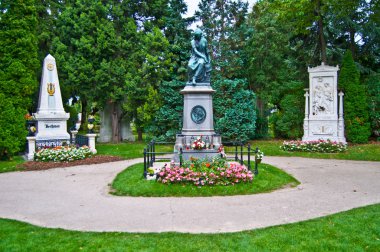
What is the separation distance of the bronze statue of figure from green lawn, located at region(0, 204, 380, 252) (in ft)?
23.1

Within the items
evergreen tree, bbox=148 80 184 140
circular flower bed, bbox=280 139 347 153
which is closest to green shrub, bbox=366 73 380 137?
circular flower bed, bbox=280 139 347 153

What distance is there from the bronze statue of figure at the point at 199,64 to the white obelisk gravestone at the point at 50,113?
Result: 8390 mm

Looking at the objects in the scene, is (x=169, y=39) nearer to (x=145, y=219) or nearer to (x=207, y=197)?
(x=207, y=197)

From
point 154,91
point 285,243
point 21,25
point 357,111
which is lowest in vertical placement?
point 285,243

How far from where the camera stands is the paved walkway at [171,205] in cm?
588

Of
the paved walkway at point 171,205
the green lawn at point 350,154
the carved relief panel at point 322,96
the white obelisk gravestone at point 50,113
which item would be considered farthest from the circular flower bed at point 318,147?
the white obelisk gravestone at point 50,113

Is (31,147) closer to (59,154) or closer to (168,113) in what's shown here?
(59,154)

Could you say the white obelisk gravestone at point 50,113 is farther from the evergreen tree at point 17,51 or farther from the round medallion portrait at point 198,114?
the round medallion portrait at point 198,114

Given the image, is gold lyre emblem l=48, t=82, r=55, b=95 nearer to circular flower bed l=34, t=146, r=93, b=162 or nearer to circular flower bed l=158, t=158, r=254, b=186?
circular flower bed l=34, t=146, r=93, b=162

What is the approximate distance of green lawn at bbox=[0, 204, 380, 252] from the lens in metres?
4.73

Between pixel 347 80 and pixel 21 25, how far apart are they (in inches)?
737

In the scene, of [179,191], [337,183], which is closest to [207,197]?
[179,191]

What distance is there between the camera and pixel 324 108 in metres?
19.3

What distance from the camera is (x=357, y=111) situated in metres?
19.8
